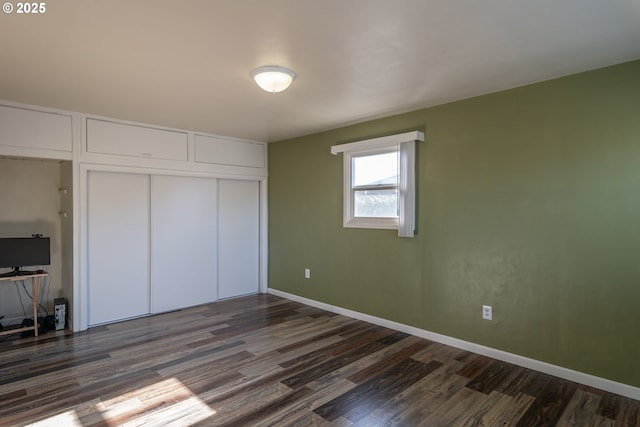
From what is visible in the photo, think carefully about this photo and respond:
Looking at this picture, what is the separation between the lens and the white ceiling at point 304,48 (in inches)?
74.2

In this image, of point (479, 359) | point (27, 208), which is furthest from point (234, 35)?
point (27, 208)

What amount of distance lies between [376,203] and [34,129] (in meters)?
3.70

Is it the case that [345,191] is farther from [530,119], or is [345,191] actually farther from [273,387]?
[273,387]

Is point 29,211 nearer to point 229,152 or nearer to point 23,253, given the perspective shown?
point 23,253

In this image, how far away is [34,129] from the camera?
3562 mm

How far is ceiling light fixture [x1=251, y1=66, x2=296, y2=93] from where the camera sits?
2.62 meters

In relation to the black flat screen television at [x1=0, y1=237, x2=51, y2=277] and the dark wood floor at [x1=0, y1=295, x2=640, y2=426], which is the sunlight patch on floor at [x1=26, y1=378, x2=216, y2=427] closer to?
the dark wood floor at [x1=0, y1=295, x2=640, y2=426]

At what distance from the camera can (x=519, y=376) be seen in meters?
2.86

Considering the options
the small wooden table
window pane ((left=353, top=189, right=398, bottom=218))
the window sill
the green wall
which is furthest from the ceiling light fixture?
the small wooden table

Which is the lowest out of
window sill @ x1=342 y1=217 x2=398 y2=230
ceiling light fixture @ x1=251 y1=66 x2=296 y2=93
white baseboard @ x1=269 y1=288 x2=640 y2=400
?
white baseboard @ x1=269 y1=288 x2=640 y2=400

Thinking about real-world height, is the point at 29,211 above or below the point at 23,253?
above

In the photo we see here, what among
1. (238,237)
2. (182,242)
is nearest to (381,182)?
(238,237)

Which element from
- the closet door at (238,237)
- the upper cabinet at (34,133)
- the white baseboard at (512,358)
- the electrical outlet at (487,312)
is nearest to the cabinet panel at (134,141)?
the upper cabinet at (34,133)

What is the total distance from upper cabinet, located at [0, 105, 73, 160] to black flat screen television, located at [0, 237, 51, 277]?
3.13ft
